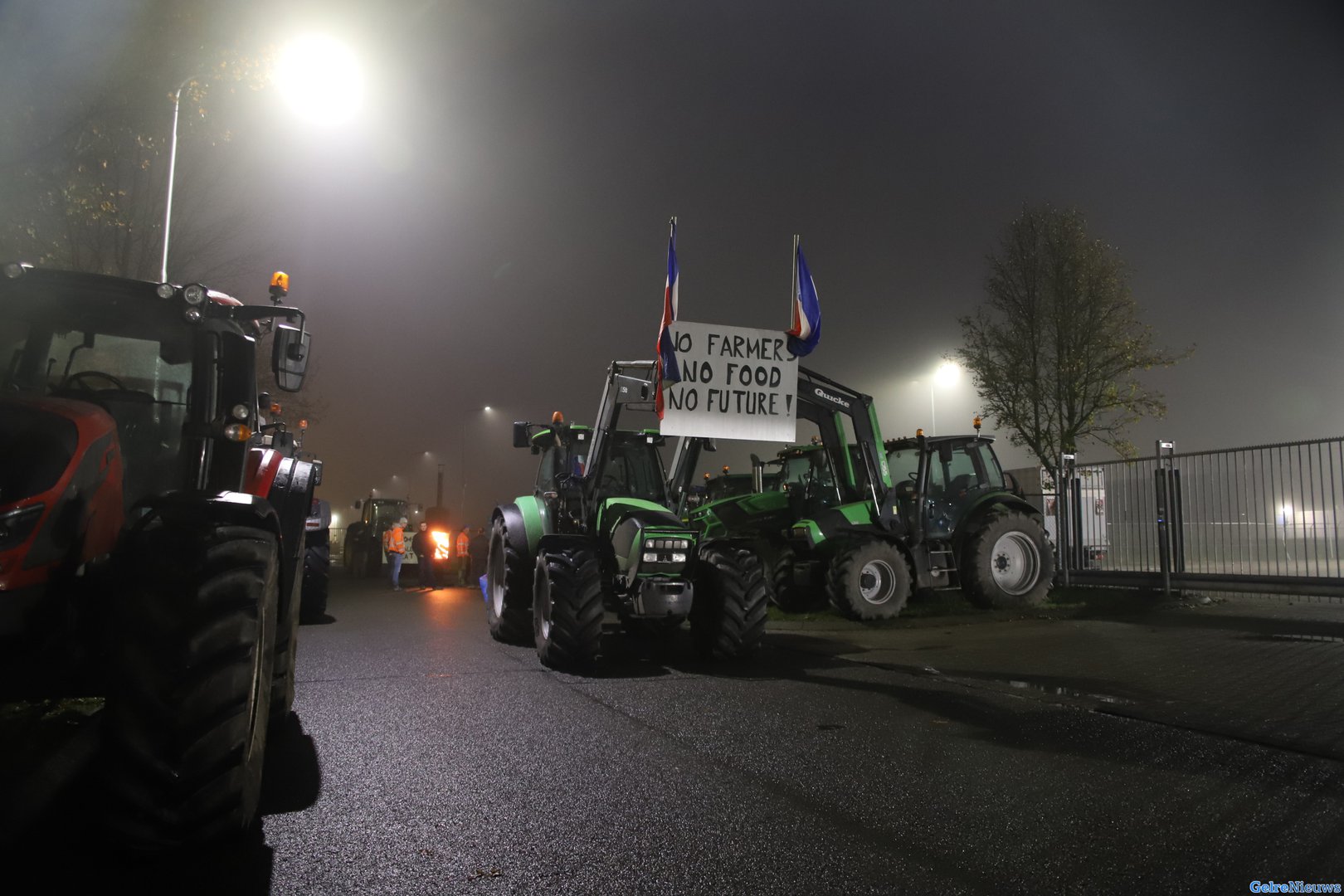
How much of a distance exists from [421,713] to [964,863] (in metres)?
3.98

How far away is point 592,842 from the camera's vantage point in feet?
11.5

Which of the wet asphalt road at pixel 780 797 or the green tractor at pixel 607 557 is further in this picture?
the green tractor at pixel 607 557

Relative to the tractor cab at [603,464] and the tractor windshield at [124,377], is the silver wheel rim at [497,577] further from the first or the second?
the tractor windshield at [124,377]

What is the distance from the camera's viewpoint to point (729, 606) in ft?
27.1

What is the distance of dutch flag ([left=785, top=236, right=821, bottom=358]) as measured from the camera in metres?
9.91

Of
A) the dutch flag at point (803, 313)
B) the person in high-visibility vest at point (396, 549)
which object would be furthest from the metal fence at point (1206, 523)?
the person in high-visibility vest at point (396, 549)

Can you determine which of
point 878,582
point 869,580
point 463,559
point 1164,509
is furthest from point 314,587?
point 1164,509

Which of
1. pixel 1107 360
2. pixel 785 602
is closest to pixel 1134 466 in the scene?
pixel 785 602

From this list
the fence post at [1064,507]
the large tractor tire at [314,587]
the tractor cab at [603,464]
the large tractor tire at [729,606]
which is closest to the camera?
the large tractor tire at [729,606]

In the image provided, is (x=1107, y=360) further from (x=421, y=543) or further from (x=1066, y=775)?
(x=1066, y=775)

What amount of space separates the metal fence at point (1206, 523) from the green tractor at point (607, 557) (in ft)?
25.7

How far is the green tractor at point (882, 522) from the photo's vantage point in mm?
11797

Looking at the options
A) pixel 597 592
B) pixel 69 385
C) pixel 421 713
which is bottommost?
pixel 421 713

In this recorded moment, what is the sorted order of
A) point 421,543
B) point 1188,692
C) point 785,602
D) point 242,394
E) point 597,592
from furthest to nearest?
1. point 421,543
2. point 785,602
3. point 597,592
4. point 1188,692
5. point 242,394
